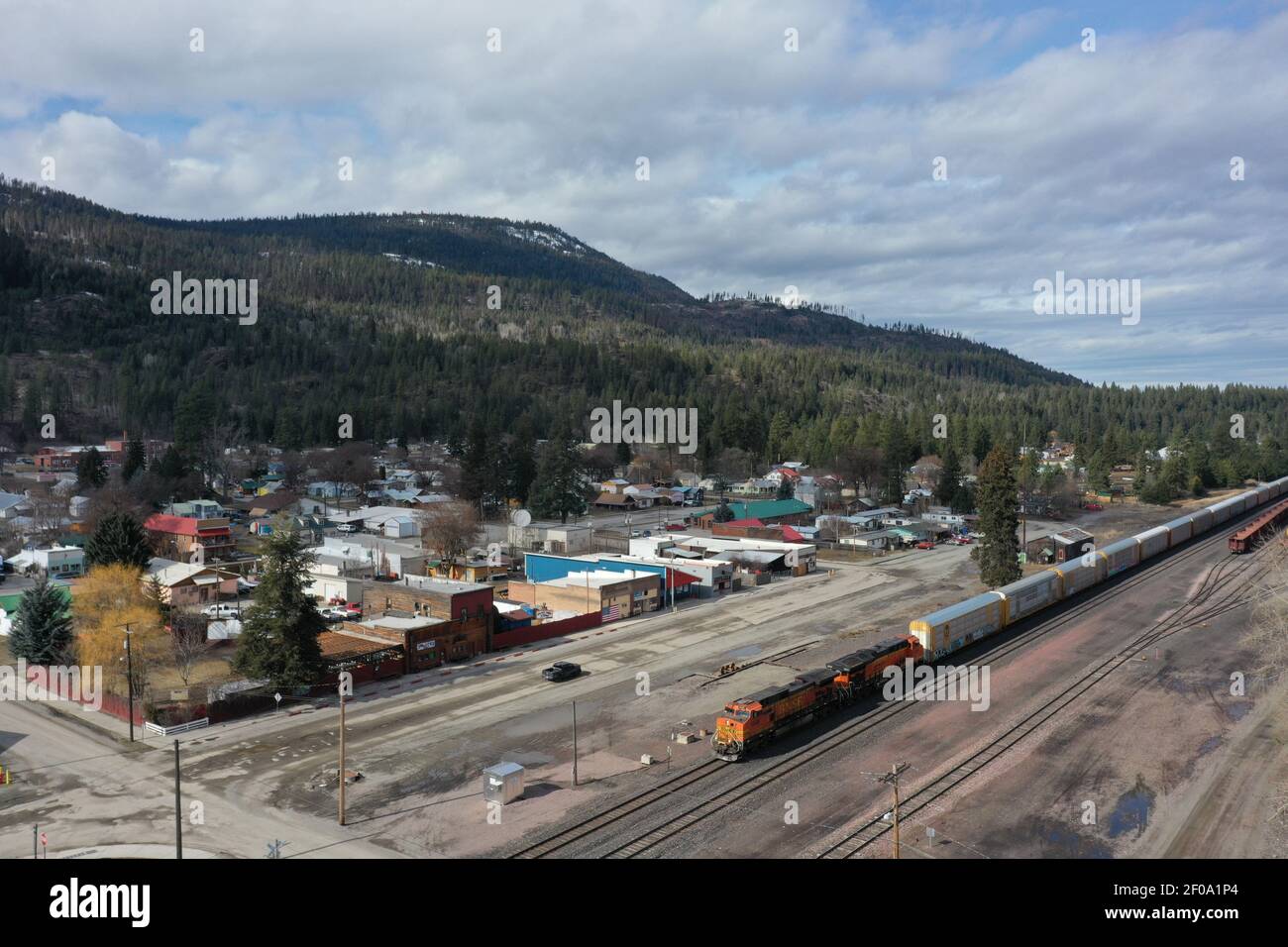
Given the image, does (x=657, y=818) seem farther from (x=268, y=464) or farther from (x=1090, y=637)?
(x=268, y=464)

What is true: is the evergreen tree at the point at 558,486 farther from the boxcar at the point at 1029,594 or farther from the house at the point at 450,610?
the boxcar at the point at 1029,594

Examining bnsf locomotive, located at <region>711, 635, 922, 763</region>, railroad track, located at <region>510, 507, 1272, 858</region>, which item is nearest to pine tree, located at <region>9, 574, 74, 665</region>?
railroad track, located at <region>510, 507, 1272, 858</region>

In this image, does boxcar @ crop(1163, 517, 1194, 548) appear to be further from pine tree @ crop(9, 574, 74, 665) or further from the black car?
pine tree @ crop(9, 574, 74, 665)

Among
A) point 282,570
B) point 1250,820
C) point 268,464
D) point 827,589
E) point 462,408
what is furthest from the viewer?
point 462,408

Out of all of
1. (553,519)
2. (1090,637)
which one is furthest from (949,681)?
(553,519)

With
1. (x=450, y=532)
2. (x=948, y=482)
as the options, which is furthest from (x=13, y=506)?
(x=948, y=482)

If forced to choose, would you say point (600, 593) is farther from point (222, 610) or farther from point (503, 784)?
point (503, 784)
